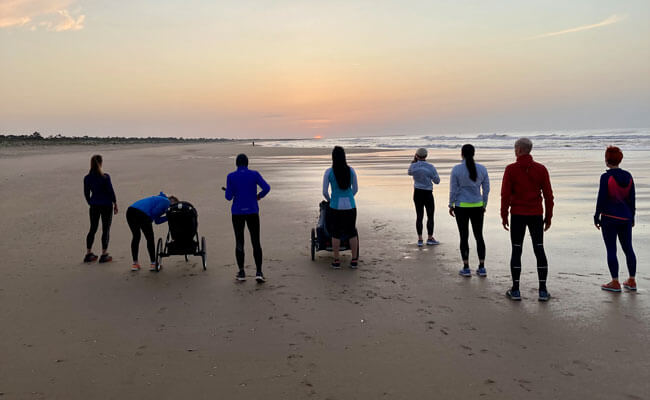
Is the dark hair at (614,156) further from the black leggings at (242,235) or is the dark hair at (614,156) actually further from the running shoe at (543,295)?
the black leggings at (242,235)

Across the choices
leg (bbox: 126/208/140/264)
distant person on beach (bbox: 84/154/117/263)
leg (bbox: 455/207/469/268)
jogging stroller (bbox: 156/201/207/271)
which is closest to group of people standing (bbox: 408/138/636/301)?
leg (bbox: 455/207/469/268)

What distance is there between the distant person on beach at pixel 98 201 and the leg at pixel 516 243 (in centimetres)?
603

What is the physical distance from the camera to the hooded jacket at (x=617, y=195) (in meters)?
5.29

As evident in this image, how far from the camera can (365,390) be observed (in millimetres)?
3381

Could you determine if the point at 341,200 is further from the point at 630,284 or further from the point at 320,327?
the point at 630,284

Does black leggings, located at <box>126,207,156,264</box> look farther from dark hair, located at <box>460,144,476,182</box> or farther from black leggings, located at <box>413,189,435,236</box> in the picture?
dark hair, located at <box>460,144,476,182</box>

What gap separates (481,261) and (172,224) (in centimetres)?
451

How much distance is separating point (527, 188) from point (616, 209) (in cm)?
119

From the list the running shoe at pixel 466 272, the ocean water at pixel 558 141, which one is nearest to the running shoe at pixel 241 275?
the running shoe at pixel 466 272

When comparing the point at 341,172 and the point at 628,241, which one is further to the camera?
the point at 341,172

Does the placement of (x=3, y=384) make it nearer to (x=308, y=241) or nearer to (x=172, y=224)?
(x=172, y=224)

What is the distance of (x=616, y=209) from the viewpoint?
5367 mm

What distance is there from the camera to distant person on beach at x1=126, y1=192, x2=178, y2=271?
657 centimetres

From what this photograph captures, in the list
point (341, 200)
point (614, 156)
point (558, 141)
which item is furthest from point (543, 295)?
point (558, 141)
